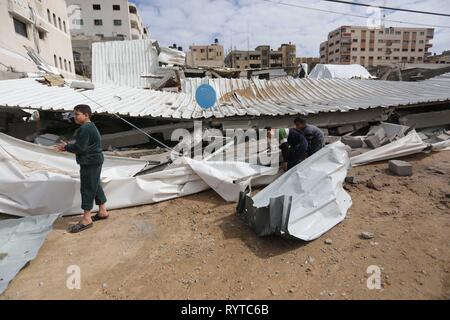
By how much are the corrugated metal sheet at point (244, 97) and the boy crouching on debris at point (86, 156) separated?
242 centimetres

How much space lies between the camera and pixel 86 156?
354 cm

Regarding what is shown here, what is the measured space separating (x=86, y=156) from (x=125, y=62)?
13.5 meters

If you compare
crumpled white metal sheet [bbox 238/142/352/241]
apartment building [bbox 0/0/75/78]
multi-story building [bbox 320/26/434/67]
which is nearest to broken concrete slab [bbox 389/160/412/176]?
crumpled white metal sheet [bbox 238/142/352/241]

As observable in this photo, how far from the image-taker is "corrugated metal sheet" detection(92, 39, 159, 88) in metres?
A: 14.9

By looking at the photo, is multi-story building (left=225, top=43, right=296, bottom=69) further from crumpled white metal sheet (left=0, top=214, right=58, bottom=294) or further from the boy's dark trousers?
crumpled white metal sheet (left=0, top=214, right=58, bottom=294)

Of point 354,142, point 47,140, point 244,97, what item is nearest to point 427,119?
point 354,142

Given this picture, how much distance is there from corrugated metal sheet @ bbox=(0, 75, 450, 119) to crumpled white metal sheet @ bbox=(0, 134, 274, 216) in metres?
1.65

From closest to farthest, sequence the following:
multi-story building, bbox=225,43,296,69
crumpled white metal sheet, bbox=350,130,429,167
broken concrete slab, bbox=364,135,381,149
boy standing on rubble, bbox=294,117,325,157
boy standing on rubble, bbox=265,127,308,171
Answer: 1. boy standing on rubble, bbox=265,127,308,171
2. boy standing on rubble, bbox=294,117,325,157
3. crumpled white metal sheet, bbox=350,130,429,167
4. broken concrete slab, bbox=364,135,381,149
5. multi-story building, bbox=225,43,296,69

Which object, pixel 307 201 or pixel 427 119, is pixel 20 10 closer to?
pixel 307 201

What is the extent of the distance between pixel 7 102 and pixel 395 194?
736 centimetres

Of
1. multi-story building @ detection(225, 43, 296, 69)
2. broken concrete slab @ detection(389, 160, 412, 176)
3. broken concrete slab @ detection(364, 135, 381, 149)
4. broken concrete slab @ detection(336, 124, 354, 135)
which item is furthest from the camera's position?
multi-story building @ detection(225, 43, 296, 69)

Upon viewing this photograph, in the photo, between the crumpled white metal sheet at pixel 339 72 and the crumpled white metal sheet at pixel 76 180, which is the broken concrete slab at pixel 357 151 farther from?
the crumpled white metal sheet at pixel 339 72

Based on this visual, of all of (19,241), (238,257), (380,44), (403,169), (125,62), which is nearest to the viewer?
(238,257)
